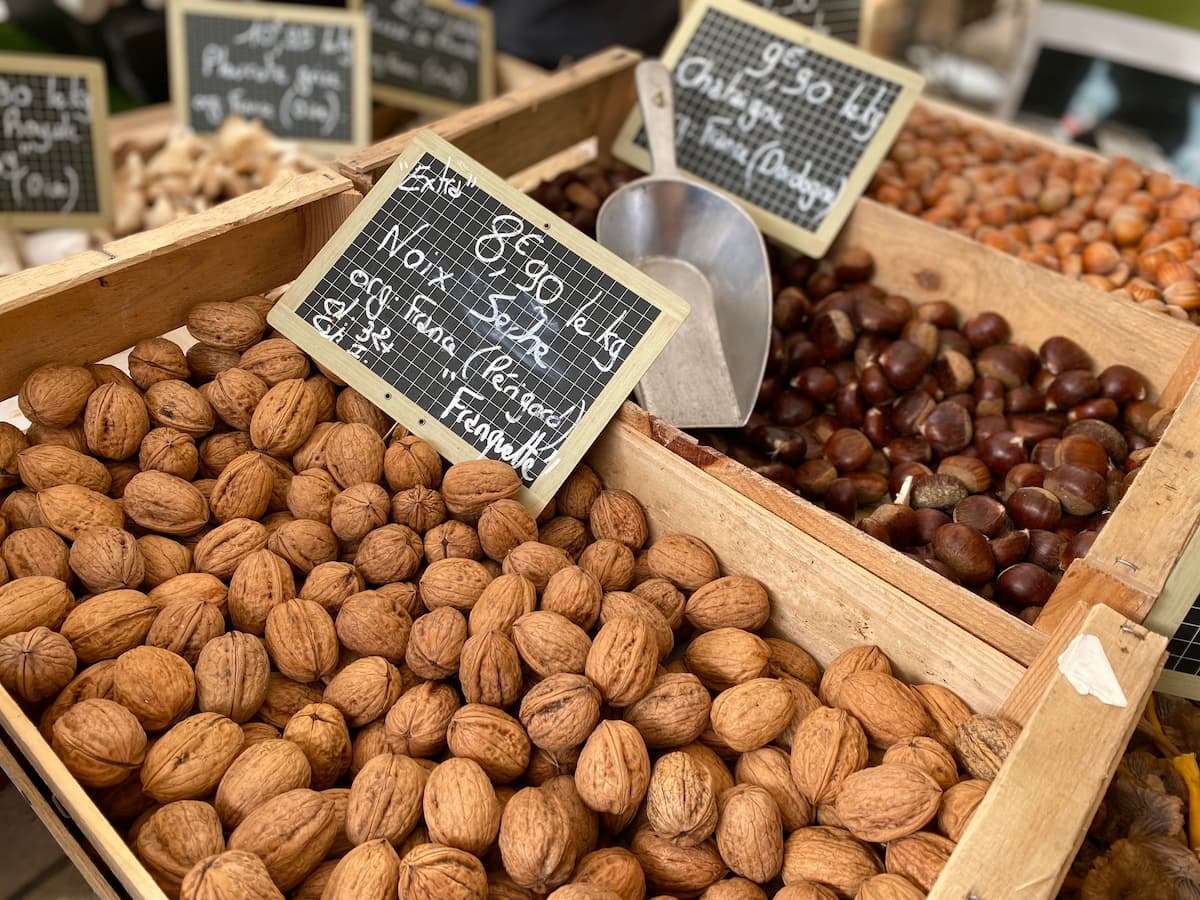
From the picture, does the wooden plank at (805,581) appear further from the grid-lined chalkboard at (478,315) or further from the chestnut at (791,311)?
the chestnut at (791,311)

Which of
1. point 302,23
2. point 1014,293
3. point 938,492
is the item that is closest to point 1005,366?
point 1014,293

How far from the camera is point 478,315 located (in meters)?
1.72

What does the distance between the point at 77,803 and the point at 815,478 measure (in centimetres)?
131

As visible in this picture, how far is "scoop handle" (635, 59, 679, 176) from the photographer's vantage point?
226 centimetres

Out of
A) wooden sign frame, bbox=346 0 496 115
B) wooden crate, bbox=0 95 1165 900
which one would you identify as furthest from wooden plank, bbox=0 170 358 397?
wooden sign frame, bbox=346 0 496 115

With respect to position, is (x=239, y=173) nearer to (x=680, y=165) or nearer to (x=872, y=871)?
(x=680, y=165)

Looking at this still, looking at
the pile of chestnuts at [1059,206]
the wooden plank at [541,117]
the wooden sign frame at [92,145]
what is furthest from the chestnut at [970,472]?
the wooden sign frame at [92,145]

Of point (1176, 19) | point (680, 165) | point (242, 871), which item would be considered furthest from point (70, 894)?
point (1176, 19)

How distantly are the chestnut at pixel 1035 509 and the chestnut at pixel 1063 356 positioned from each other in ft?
1.30

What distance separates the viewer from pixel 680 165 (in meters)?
2.51

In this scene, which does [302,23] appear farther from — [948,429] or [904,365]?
[948,429]

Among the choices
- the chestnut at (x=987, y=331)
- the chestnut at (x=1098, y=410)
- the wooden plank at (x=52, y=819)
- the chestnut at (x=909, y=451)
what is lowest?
the wooden plank at (x=52, y=819)

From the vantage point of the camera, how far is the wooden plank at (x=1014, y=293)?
1.96 metres

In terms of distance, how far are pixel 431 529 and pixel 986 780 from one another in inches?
35.0
